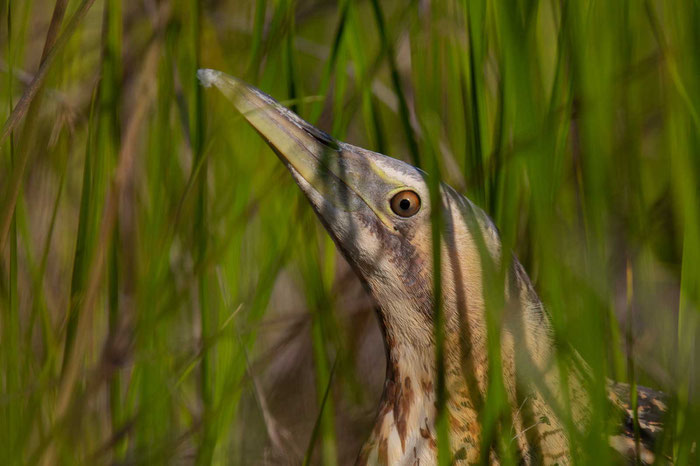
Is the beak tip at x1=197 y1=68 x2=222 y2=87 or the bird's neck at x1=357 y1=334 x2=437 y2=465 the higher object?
the beak tip at x1=197 y1=68 x2=222 y2=87

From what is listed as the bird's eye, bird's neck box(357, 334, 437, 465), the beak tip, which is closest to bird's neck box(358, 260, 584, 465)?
bird's neck box(357, 334, 437, 465)

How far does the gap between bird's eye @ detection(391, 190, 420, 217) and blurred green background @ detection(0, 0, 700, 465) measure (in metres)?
0.06

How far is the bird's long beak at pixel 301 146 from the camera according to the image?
100 cm

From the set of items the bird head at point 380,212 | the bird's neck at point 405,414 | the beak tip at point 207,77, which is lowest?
the bird's neck at point 405,414

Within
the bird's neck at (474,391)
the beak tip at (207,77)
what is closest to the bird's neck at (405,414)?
the bird's neck at (474,391)

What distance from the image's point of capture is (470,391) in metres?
1.07

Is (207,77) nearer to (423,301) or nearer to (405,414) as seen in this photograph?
(423,301)

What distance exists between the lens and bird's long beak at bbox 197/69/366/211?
100 centimetres

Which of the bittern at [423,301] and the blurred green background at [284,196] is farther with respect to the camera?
the bittern at [423,301]

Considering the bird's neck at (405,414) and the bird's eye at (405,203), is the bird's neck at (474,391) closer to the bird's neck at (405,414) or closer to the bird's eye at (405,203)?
the bird's neck at (405,414)

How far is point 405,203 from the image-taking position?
3.55 ft

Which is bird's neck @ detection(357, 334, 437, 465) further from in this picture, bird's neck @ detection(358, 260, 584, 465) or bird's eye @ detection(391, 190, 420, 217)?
bird's eye @ detection(391, 190, 420, 217)

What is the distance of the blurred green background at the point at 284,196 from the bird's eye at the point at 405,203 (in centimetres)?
6

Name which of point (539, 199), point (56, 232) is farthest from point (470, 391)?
point (56, 232)
